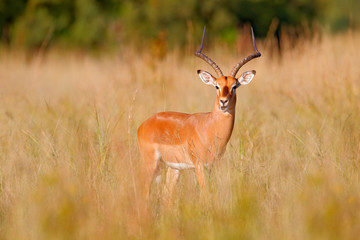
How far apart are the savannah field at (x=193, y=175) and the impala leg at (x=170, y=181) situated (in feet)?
0.19

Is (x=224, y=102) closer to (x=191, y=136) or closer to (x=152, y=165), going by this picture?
(x=191, y=136)

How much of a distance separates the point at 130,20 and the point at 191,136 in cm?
1380

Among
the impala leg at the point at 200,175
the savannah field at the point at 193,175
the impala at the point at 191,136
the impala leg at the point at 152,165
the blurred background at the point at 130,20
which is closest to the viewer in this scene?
the savannah field at the point at 193,175

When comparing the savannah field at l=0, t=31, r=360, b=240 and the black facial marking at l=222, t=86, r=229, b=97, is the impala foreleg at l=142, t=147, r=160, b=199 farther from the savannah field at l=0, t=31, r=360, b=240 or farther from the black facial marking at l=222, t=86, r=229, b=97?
the black facial marking at l=222, t=86, r=229, b=97

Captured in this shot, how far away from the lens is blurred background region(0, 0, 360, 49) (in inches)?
661

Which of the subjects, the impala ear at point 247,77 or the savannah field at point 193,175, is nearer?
the savannah field at point 193,175

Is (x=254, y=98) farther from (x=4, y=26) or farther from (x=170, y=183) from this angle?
(x=4, y=26)

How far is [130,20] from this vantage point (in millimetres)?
17297

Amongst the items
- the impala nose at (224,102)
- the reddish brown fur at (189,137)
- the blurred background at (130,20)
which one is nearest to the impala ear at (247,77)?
the reddish brown fur at (189,137)

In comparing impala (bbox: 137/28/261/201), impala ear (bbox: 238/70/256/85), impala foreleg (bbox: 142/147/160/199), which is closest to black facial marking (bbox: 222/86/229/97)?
impala (bbox: 137/28/261/201)

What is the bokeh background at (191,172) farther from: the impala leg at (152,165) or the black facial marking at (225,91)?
the black facial marking at (225,91)

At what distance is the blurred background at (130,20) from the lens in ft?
55.1

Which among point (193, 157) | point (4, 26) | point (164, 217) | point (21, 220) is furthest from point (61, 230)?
point (4, 26)

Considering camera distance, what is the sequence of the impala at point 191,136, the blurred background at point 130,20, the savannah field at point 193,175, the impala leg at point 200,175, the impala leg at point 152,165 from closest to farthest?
the savannah field at point 193,175, the impala leg at point 200,175, the impala at point 191,136, the impala leg at point 152,165, the blurred background at point 130,20
